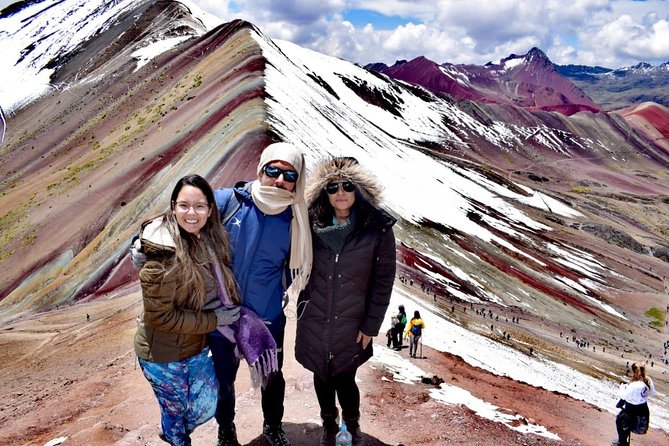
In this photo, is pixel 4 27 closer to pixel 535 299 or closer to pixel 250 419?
pixel 535 299

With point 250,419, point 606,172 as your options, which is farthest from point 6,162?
point 606,172

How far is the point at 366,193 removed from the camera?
16.6ft

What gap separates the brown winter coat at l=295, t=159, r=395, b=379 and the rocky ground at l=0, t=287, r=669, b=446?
1339 millimetres

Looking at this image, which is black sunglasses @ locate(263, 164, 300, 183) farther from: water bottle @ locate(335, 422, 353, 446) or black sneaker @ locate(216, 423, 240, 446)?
black sneaker @ locate(216, 423, 240, 446)

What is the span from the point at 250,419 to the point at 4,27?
7818cm

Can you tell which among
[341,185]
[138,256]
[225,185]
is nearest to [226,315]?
[138,256]

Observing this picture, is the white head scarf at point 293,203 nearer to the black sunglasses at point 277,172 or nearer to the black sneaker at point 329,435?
the black sunglasses at point 277,172

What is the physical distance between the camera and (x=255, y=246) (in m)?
4.79

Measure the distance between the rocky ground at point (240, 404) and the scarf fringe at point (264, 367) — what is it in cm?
116

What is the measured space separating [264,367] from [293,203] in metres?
1.55

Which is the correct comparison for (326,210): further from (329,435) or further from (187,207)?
(329,435)

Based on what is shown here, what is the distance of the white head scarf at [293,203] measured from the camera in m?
4.74

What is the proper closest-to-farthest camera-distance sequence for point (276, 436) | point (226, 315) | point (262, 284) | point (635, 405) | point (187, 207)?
point (187, 207) < point (226, 315) < point (262, 284) < point (276, 436) < point (635, 405)

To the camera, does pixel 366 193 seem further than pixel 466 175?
No
